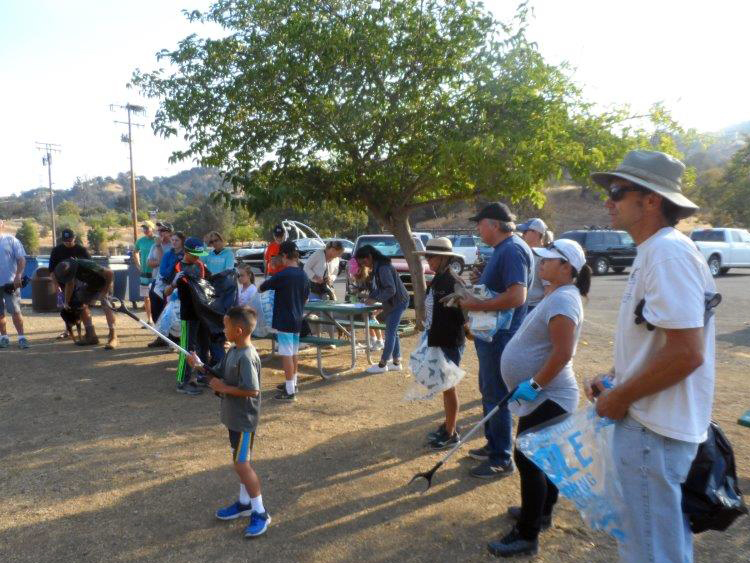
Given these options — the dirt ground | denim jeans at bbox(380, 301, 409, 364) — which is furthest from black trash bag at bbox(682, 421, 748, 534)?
denim jeans at bbox(380, 301, 409, 364)

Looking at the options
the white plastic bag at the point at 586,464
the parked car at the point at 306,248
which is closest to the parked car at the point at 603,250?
the parked car at the point at 306,248

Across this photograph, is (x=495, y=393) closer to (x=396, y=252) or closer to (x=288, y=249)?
(x=288, y=249)

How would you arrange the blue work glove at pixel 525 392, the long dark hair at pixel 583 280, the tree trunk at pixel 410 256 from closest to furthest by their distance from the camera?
the blue work glove at pixel 525 392, the long dark hair at pixel 583 280, the tree trunk at pixel 410 256

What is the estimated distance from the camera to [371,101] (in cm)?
759

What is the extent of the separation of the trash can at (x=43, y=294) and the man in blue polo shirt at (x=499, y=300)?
11.5 metres

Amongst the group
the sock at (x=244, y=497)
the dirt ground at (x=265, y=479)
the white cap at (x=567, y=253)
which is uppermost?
the white cap at (x=567, y=253)

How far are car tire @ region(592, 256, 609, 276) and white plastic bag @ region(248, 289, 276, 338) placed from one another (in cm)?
2020

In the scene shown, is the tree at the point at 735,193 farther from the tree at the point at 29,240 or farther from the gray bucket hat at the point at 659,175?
the tree at the point at 29,240

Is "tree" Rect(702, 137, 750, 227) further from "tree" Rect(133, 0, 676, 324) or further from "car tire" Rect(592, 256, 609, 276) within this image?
"tree" Rect(133, 0, 676, 324)

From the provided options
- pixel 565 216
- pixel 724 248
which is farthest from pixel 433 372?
pixel 565 216

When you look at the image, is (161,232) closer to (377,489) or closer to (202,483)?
(202,483)

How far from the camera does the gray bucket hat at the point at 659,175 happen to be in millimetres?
2076

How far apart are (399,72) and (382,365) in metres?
3.85

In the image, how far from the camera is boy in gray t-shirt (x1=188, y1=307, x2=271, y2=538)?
3395mm
